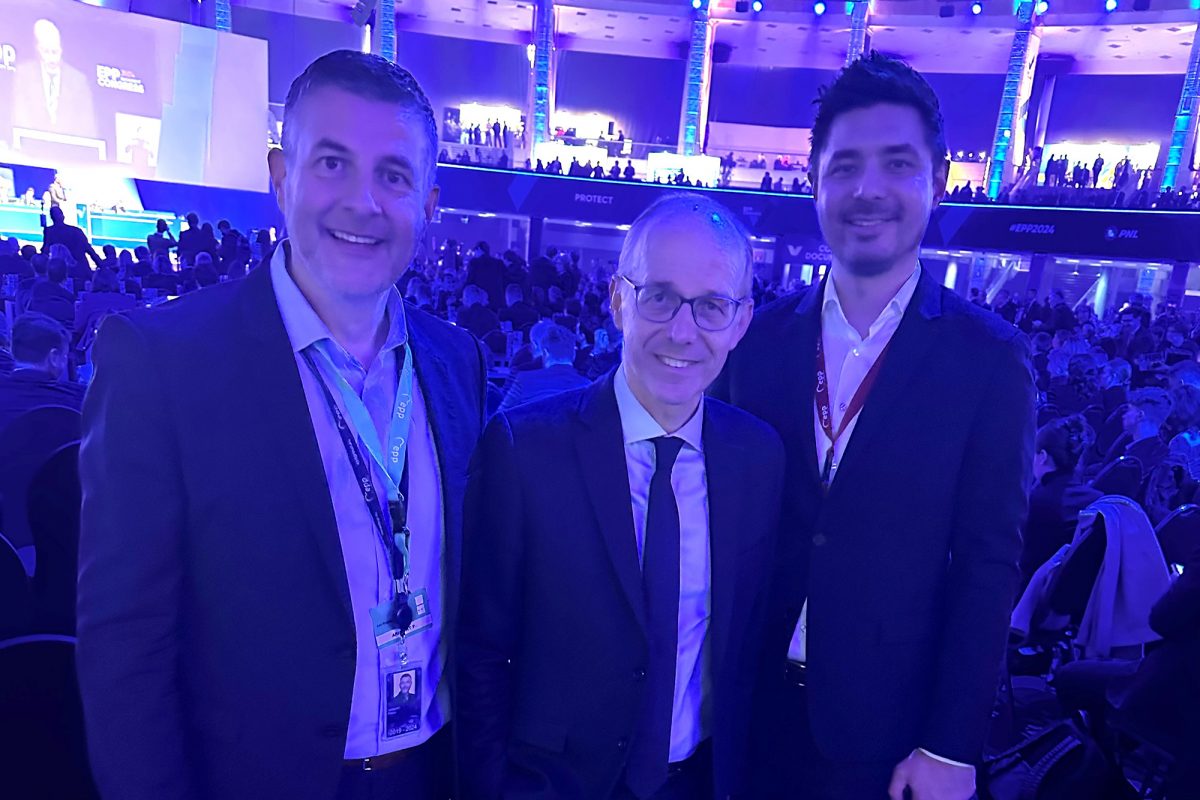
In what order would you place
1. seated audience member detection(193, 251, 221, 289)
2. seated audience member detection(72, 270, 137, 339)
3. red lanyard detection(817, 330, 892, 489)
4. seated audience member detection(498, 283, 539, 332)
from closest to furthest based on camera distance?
red lanyard detection(817, 330, 892, 489) < seated audience member detection(72, 270, 137, 339) < seated audience member detection(193, 251, 221, 289) < seated audience member detection(498, 283, 539, 332)

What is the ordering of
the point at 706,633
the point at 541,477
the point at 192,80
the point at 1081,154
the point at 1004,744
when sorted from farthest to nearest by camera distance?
the point at 1081,154 → the point at 192,80 → the point at 1004,744 → the point at 706,633 → the point at 541,477

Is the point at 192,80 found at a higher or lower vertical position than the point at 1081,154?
lower

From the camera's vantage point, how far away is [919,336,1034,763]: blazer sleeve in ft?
5.36

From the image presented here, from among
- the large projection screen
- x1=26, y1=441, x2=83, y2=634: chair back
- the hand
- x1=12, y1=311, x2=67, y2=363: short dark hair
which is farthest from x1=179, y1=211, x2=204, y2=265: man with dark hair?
the hand

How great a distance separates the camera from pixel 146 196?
15.9 metres

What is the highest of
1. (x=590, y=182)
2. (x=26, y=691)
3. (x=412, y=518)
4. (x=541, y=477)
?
(x=590, y=182)

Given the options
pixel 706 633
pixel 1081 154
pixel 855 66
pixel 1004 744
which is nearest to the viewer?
pixel 706 633

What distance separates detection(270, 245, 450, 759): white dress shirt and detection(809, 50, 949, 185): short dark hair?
1.12m

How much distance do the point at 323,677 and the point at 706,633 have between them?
0.77 m

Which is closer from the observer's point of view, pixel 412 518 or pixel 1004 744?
pixel 412 518

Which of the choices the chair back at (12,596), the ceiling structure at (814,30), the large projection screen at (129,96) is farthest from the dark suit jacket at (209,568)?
the ceiling structure at (814,30)

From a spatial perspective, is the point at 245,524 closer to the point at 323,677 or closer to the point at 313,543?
the point at 313,543

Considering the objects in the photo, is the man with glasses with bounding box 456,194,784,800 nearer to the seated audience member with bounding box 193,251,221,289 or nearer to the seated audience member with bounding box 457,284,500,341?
the seated audience member with bounding box 457,284,500,341

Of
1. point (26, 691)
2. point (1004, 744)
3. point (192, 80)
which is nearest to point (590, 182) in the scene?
point (192, 80)
